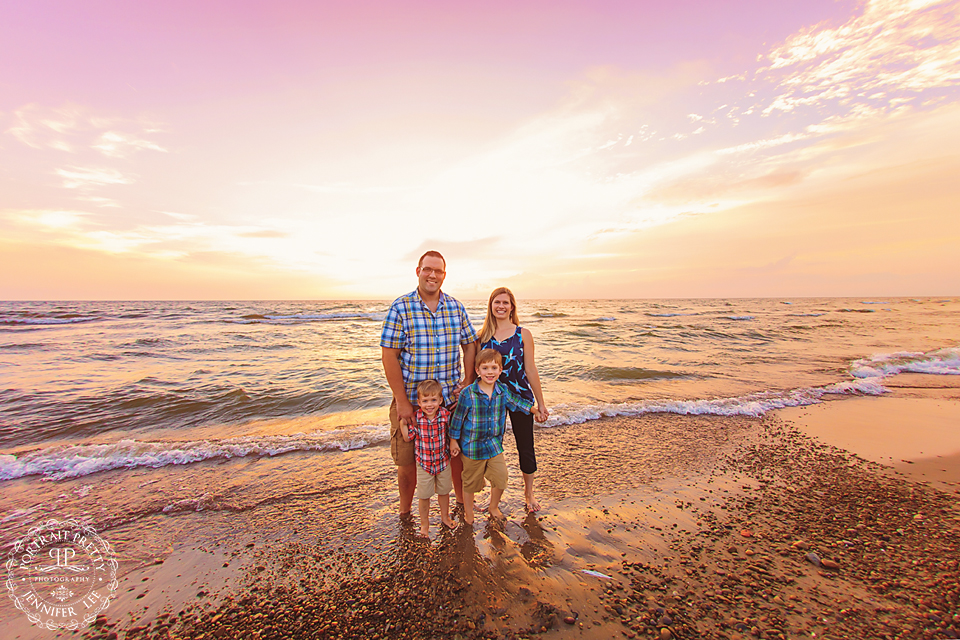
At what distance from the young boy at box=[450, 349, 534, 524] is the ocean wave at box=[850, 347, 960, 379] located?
13.7 m

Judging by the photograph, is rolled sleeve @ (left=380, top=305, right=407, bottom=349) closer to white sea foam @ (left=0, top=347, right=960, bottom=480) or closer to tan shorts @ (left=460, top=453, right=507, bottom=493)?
tan shorts @ (left=460, top=453, right=507, bottom=493)

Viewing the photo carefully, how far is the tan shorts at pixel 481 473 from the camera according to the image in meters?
3.91

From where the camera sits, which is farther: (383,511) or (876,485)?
(876,485)

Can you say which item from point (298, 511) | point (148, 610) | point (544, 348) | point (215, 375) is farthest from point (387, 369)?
point (544, 348)

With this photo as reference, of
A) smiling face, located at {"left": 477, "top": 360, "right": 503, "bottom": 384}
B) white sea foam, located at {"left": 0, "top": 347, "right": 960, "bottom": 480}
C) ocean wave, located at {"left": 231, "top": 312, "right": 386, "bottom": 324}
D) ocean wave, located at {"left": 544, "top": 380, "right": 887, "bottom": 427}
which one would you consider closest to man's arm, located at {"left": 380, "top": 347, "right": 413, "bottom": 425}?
smiling face, located at {"left": 477, "top": 360, "right": 503, "bottom": 384}

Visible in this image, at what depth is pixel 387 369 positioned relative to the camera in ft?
11.8

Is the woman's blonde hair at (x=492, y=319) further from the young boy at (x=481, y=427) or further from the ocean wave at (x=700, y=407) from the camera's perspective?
the ocean wave at (x=700, y=407)

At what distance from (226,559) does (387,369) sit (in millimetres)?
2416

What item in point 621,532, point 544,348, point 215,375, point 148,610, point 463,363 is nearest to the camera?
point 148,610

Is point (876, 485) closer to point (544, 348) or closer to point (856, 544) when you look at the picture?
point (856, 544)

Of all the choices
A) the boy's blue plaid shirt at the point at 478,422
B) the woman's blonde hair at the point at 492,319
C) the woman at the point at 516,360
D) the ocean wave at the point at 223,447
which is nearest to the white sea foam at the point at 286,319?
the ocean wave at the point at 223,447

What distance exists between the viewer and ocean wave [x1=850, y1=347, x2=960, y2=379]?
38.3ft

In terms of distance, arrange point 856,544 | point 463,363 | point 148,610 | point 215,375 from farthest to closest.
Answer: point 215,375 < point 463,363 < point 856,544 < point 148,610

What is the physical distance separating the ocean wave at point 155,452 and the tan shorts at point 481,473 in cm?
308
